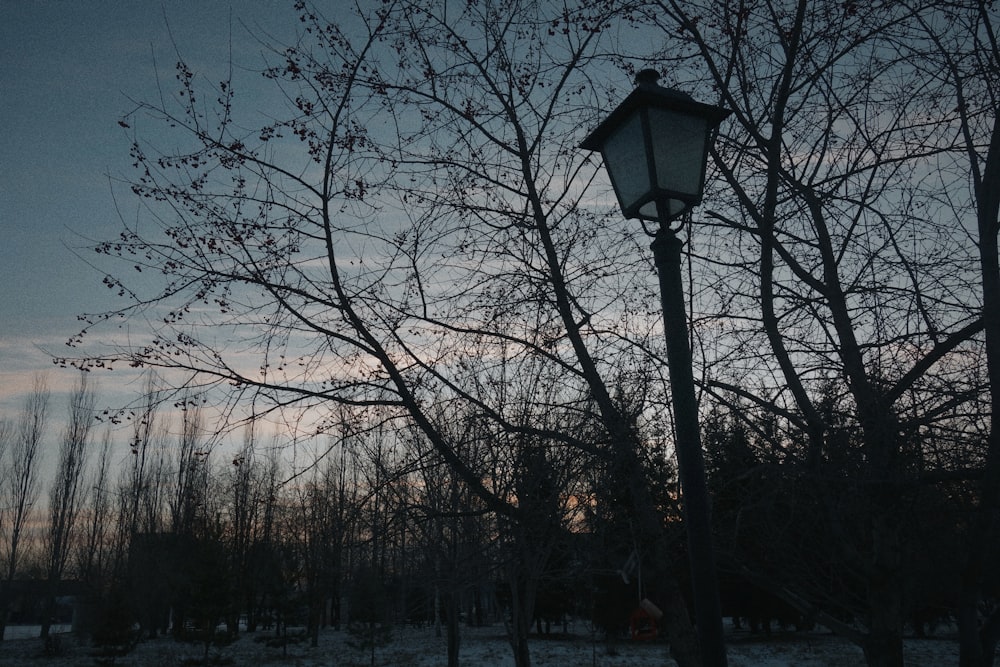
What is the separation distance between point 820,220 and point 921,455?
1.73 m

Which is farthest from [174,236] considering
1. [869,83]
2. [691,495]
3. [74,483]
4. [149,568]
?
[74,483]

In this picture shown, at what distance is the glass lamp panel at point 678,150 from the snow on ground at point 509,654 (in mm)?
20319

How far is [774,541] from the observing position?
4566 mm

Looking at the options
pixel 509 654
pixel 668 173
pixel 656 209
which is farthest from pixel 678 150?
pixel 509 654

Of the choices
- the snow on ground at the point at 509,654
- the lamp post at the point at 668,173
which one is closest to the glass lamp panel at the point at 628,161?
the lamp post at the point at 668,173

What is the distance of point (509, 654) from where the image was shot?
26.1m

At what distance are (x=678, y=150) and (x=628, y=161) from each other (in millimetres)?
202

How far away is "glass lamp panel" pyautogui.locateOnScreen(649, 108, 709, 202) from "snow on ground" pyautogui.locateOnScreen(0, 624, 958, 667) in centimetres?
2032

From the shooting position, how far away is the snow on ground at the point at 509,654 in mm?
22156

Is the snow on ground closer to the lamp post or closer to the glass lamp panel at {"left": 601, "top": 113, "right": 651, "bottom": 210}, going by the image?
the lamp post

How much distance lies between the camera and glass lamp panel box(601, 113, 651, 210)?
273 centimetres

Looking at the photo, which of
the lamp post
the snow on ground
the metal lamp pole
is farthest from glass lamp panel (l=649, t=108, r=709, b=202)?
the snow on ground

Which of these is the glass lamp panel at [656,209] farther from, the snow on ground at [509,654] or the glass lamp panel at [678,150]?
the snow on ground at [509,654]

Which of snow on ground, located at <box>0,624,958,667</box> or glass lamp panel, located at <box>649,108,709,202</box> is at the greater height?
glass lamp panel, located at <box>649,108,709,202</box>
